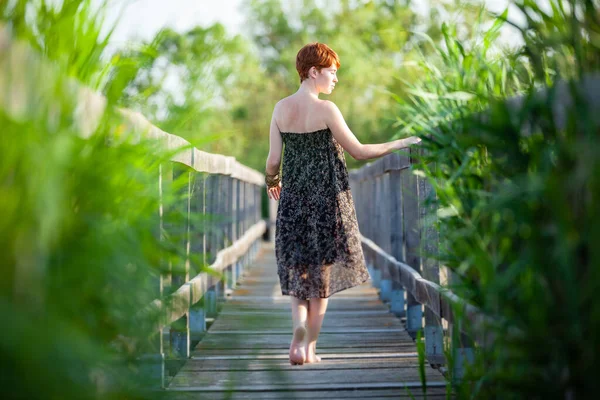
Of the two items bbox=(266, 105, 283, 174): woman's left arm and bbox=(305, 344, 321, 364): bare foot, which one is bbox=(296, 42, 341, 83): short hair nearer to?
bbox=(266, 105, 283, 174): woman's left arm

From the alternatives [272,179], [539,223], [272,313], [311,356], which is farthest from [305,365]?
[539,223]

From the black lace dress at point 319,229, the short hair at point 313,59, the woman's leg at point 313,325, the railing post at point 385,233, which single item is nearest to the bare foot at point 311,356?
the woman's leg at point 313,325

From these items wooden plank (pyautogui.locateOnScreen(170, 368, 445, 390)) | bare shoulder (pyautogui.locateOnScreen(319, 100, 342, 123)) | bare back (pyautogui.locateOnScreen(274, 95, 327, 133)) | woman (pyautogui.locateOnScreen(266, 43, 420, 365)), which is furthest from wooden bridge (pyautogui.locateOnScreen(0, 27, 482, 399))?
bare shoulder (pyautogui.locateOnScreen(319, 100, 342, 123))

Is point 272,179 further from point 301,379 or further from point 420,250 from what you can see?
point 420,250

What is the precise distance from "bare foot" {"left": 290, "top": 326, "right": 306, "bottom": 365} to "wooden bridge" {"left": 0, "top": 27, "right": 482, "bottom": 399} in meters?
0.05

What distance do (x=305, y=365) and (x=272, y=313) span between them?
1666 mm

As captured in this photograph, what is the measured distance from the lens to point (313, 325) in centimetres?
379

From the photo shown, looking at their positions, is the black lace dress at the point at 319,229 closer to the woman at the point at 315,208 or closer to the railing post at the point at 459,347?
the woman at the point at 315,208

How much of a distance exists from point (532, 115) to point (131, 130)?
3.23 ft

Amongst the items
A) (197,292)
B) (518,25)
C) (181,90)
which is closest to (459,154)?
(518,25)

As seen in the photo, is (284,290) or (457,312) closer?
(457,312)

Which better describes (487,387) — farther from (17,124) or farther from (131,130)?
(17,124)

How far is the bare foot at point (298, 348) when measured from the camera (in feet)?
11.9

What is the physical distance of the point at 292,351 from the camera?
3645mm
